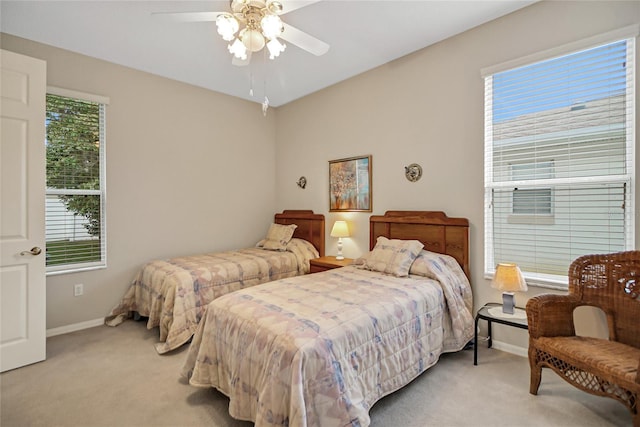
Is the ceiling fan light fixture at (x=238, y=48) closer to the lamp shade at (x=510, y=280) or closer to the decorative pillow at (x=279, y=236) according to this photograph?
the lamp shade at (x=510, y=280)

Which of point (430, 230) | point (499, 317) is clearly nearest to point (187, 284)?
point (430, 230)

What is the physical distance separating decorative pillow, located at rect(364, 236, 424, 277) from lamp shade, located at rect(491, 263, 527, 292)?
2.29 ft

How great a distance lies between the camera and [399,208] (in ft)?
11.5

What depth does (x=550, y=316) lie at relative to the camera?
207 cm

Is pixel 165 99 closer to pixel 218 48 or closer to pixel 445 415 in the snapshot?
pixel 218 48

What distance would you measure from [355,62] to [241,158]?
7.13ft

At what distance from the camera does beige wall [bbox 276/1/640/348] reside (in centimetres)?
249

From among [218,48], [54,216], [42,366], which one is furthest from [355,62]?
[42,366]

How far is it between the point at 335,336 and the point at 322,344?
0.11 metres

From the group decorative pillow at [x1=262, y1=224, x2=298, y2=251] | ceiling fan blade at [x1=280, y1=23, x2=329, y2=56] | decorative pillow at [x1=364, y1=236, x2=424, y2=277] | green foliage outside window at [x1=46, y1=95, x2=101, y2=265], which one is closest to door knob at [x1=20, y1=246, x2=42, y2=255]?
green foliage outside window at [x1=46, y1=95, x2=101, y2=265]

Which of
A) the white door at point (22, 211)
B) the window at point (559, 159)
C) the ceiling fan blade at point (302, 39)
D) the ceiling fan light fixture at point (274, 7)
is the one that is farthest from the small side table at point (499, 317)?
the white door at point (22, 211)

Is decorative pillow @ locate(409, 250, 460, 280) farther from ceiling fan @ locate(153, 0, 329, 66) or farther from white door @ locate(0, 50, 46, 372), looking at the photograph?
white door @ locate(0, 50, 46, 372)

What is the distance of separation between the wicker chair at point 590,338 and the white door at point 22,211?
12.4 ft

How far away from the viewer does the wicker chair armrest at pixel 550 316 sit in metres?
2.06
